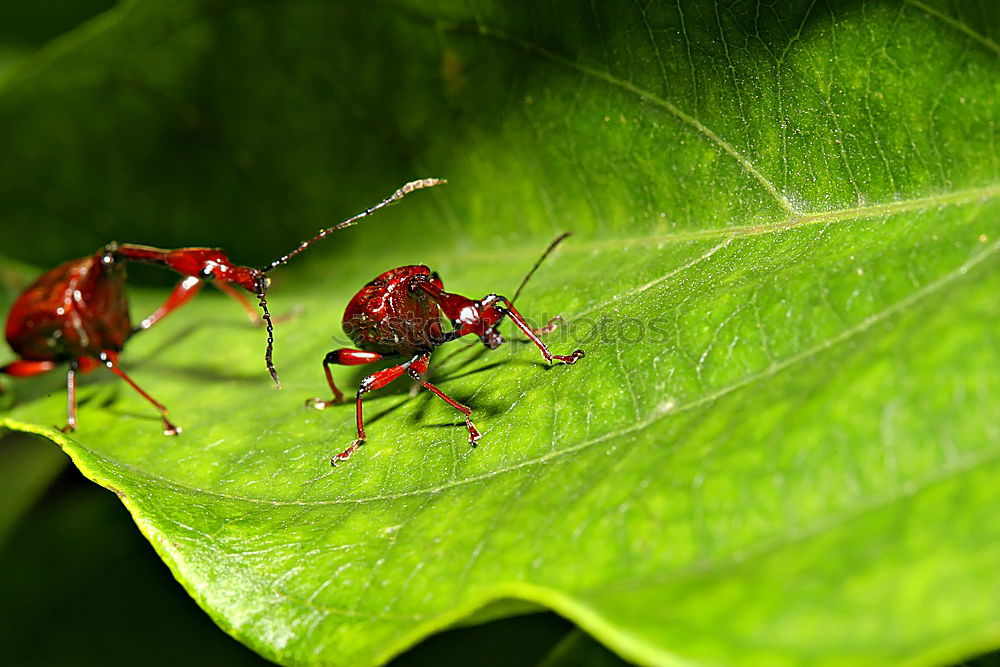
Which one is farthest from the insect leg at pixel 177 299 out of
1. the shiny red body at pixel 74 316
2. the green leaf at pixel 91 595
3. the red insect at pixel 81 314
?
the green leaf at pixel 91 595

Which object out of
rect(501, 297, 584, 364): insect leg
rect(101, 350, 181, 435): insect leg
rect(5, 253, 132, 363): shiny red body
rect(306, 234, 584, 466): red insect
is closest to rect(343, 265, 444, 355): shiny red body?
rect(306, 234, 584, 466): red insect

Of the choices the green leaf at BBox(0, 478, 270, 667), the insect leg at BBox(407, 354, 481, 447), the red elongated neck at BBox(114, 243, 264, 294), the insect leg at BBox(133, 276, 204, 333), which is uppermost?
the red elongated neck at BBox(114, 243, 264, 294)

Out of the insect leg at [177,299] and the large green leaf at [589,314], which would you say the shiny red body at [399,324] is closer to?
the large green leaf at [589,314]

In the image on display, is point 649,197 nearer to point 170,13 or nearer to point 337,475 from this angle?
point 337,475

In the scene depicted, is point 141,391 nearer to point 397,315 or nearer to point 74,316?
point 74,316

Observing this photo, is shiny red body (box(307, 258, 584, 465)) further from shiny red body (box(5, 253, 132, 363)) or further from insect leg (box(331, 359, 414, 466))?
shiny red body (box(5, 253, 132, 363))

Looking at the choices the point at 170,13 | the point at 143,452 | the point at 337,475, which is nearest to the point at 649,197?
the point at 337,475

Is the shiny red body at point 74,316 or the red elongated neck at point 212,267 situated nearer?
the red elongated neck at point 212,267
